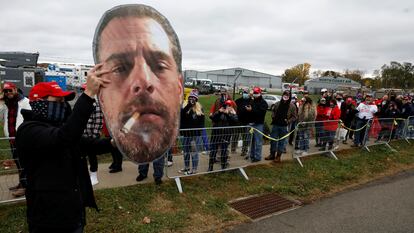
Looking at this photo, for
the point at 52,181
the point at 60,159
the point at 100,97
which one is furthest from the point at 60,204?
the point at 100,97

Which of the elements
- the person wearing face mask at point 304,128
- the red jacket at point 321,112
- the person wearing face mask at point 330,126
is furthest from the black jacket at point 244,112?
the red jacket at point 321,112

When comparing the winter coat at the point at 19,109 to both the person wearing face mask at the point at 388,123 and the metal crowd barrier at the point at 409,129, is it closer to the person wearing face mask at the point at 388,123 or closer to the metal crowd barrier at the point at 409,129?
the person wearing face mask at the point at 388,123

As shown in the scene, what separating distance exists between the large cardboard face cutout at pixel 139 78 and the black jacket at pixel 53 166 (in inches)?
21.5

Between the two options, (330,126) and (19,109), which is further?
(330,126)

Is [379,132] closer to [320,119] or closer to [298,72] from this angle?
[320,119]

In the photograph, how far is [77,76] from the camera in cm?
2480

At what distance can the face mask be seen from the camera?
85.0 inches

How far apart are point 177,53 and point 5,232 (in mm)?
3116

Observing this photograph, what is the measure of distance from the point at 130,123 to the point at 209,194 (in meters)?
3.02

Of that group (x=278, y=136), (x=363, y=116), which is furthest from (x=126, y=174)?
(x=363, y=116)

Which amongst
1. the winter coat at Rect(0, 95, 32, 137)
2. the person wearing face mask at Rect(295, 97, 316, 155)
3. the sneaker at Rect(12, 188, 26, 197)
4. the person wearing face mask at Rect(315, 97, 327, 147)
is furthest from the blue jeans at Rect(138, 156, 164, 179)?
the person wearing face mask at Rect(315, 97, 327, 147)

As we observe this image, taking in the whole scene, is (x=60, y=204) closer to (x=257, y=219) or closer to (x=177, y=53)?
(x=177, y=53)

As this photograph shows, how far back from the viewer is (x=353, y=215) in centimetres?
496

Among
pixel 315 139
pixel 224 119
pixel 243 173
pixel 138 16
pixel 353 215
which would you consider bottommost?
pixel 353 215
